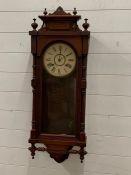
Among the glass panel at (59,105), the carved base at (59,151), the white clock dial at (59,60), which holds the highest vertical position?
the white clock dial at (59,60)

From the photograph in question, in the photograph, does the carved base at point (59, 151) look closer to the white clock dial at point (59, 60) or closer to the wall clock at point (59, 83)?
the wall clock at point (59, 83)

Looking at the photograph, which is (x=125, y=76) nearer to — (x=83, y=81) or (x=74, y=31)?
(x=83, y=81)

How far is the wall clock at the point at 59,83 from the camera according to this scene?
134 centimetres

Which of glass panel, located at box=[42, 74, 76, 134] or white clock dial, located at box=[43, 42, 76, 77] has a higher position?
white clock dial, located at box=[43, 42, 76, 77]

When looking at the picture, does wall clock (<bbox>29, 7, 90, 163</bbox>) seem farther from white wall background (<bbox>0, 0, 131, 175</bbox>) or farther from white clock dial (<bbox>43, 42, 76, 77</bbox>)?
white wall background (<bbox>0, 0, 131, 175</bbox>)

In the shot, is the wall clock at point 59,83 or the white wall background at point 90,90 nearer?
the wall clock at point 59,83

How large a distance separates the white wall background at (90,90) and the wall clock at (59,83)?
12 cm

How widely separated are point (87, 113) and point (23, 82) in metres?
0.36

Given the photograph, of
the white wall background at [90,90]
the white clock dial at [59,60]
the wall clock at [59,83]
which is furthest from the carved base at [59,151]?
the white clock dial at [59,60]

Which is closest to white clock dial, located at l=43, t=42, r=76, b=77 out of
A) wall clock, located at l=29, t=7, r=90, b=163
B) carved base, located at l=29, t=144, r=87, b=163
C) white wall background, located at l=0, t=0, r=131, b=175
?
wall clock, located at l=29, t=7, r=90, b=163

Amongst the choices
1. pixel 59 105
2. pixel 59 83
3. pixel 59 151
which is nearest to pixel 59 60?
pixel 59 83

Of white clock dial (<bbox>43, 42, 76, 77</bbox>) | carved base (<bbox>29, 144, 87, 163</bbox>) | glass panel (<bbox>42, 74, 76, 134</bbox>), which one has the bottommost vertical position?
carved base (<bbox>29, 144, 87, 163</bbox>)

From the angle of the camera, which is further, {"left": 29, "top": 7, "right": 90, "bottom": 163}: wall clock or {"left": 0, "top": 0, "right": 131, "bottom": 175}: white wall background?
{"left": 0, "top": 0, "right": 131, "bottom": 175}: white wall background

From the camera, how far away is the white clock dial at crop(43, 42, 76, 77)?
137 cm
